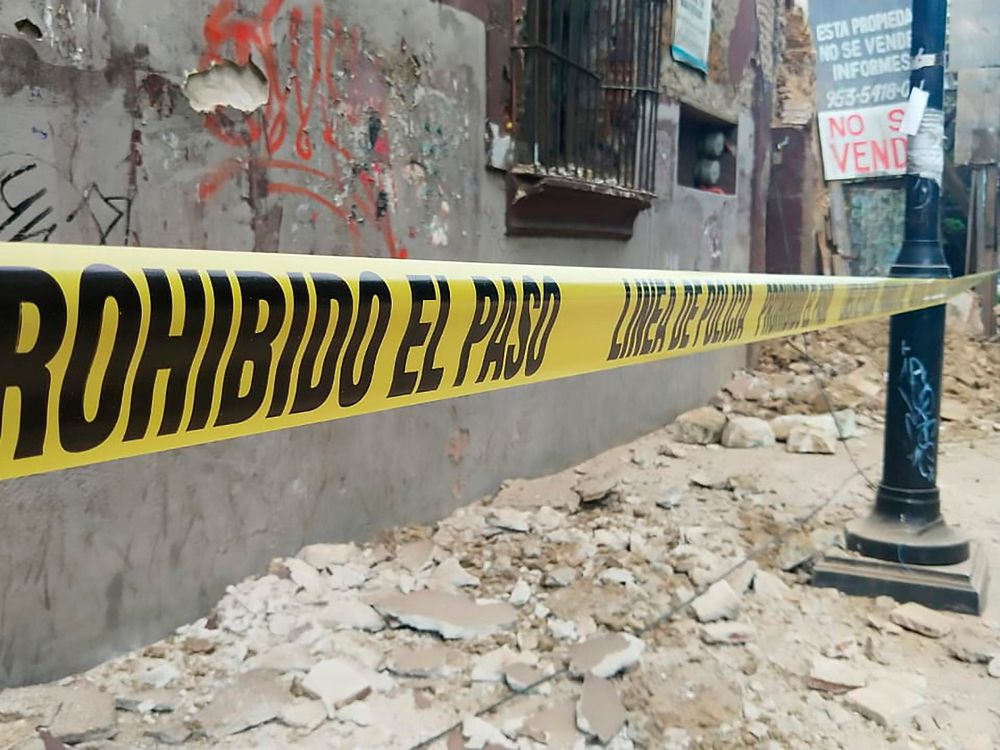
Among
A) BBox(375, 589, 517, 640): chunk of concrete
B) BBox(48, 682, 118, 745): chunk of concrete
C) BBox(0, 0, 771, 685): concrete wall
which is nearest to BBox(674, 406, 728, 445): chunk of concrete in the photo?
BBox(0, 0, 771, 685): concrete wall

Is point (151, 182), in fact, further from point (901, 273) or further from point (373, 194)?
point (901, 273)

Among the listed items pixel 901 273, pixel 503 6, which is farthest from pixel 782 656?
pixel 503 6

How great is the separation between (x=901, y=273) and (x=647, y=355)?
2.73 m

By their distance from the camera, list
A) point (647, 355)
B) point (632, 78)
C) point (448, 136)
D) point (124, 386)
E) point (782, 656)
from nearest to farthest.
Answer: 1. point (124, 386)
2. point (647, 355)
3. point (782, 656)
4. point (448, 136)
5. point (632, 78)

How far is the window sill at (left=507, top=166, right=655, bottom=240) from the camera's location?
187 inches

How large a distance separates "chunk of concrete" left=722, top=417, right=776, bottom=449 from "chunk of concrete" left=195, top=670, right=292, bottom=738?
4.37m

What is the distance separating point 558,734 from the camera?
8.65 feet

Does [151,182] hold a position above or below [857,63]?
below

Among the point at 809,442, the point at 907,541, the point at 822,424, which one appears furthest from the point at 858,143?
the point at 907,541

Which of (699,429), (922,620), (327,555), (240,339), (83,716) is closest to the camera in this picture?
(240,339)

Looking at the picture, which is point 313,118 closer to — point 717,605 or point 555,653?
point 555,653

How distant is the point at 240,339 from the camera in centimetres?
84

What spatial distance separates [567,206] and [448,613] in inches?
109

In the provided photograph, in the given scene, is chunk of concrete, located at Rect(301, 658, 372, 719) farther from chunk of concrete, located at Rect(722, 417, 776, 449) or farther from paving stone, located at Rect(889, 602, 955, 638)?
chunk of concrete, located at Rect(722, 417, 776, 449)
